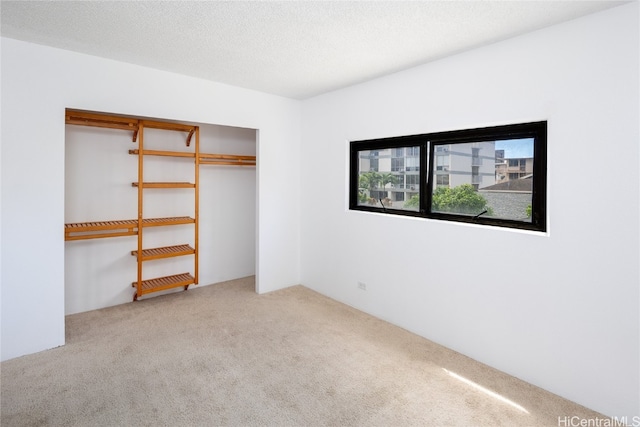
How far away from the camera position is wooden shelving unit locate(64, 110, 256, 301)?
130 inches

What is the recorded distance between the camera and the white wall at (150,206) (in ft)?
11.5

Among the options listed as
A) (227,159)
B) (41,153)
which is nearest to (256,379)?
(41,153)

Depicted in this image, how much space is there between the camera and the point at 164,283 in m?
3.82

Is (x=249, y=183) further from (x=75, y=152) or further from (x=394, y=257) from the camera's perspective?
(x=394, y=257)

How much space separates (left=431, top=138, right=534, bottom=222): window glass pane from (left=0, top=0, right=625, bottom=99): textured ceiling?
0.78 m

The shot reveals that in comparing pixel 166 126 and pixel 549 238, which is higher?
pixel 166 126

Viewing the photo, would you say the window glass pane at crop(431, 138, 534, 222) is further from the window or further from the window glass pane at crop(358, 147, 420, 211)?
the window glass pane at crop(358, 147, 420, 211)

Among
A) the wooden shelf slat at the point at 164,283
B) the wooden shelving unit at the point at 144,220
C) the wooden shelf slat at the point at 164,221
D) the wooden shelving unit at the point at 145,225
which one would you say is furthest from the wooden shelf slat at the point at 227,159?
the wooden shelf slat at the point at 164,283

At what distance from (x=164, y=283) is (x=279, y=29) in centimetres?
294

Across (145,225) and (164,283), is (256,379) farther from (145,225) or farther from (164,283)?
(145,225)

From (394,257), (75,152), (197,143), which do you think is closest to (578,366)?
(394,257)

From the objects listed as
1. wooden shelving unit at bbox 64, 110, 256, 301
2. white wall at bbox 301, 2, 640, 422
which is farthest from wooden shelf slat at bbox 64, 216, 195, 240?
white wall at bbox 301, 2, 640, 422

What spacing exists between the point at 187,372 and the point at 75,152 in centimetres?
254

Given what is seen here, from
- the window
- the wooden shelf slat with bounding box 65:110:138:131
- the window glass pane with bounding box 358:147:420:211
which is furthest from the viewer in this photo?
the window glass pane with bounding box 358:147:420:211
